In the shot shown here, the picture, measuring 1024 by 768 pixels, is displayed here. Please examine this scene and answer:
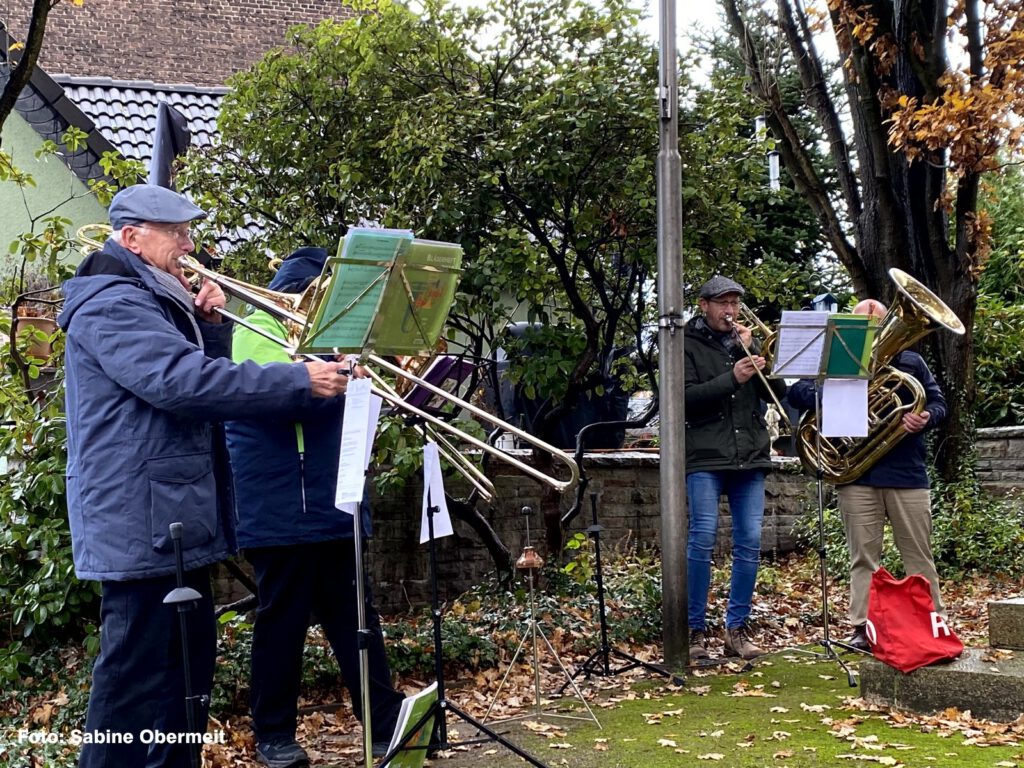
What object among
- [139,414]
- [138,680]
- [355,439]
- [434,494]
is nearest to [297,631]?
[434,494]

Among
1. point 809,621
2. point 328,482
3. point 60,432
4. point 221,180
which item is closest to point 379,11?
point 221,180

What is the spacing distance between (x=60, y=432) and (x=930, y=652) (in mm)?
4564

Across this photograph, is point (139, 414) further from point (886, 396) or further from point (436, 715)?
point (886, 396)

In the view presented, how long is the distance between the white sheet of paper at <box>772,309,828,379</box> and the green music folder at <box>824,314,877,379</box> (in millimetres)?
51

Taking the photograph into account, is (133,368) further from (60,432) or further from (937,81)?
(937,81)

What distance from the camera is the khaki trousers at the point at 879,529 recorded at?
6.62m

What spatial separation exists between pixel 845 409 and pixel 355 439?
11.0 feet

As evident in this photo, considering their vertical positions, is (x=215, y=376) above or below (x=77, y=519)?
above

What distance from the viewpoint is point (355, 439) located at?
381cm

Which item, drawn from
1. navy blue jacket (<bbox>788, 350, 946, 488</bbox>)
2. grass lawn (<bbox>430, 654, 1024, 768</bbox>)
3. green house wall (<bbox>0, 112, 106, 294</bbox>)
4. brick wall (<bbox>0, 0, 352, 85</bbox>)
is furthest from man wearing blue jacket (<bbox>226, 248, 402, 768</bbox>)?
brick wall (<bbox>0, 0, 352, 85</bbox>)

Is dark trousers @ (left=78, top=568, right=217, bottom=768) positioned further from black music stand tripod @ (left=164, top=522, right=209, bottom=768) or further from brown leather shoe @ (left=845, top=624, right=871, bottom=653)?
brown leather shoe @ (left=845, top=624, right=871, bottom=653)

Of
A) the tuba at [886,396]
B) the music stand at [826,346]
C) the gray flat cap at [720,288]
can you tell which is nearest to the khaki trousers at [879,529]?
the tuba at [886,396]

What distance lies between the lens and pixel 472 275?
7.38 meters

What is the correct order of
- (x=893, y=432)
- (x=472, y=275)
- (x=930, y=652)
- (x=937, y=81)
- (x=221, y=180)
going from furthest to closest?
(x=937, y=81), (x=221, y=180), (x=472, y=275), (x=893, y=432), (x=930, y=652)
